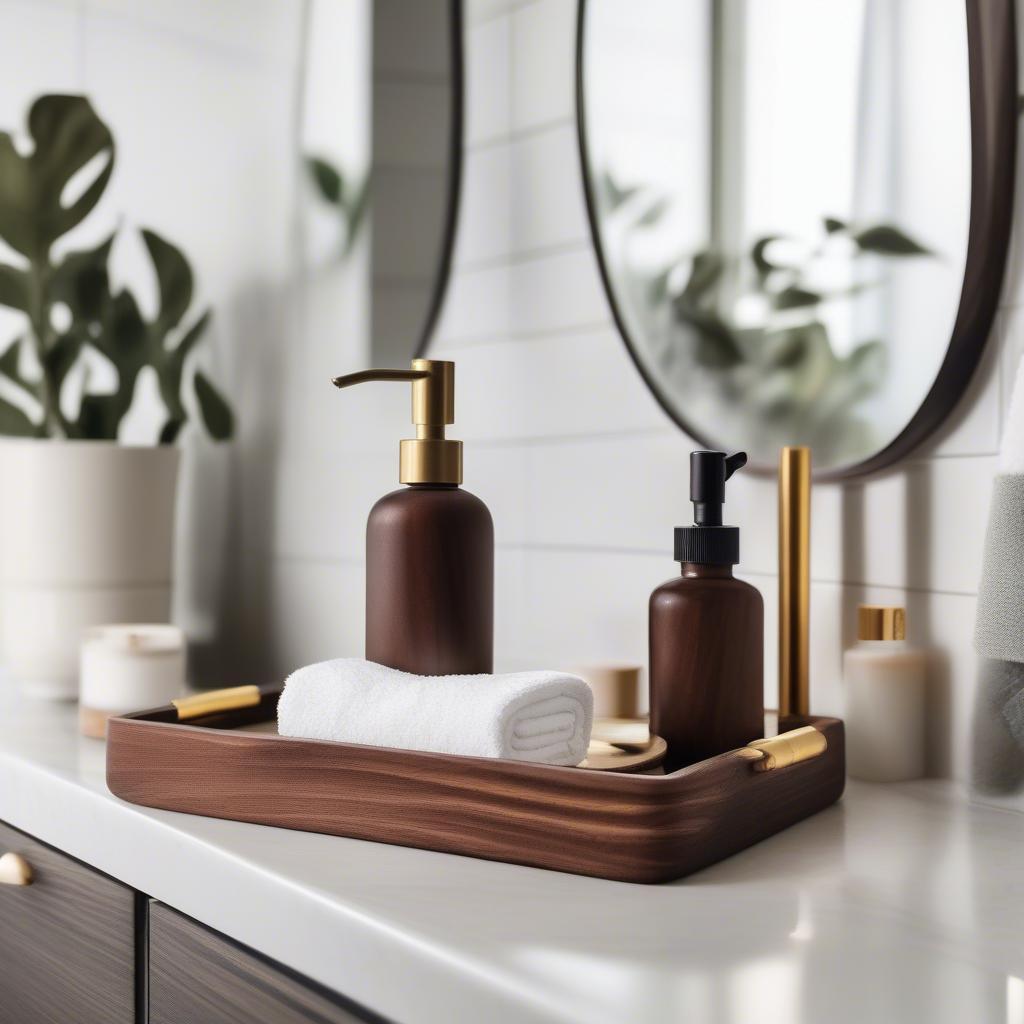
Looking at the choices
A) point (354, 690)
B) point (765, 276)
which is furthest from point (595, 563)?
point (354, 690)

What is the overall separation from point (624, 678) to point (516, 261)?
0.42 m

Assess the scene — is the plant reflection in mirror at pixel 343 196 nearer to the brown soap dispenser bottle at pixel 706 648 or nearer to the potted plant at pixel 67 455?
the potted plant at pixel 67 455

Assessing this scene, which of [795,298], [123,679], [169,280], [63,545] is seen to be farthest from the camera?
[169,280]

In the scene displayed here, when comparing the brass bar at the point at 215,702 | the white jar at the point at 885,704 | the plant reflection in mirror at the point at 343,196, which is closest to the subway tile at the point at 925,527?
the white jar at the point at 885,704

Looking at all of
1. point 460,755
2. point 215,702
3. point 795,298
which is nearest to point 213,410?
point 215,702

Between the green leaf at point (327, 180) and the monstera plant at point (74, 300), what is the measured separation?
18 cm

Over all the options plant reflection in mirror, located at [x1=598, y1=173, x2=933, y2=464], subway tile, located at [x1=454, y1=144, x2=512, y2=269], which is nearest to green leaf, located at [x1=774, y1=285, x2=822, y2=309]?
plant reflection in mirror, located at [x1=598, y1=173, x2=933, y2=464]

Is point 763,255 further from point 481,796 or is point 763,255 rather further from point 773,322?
point 481,796

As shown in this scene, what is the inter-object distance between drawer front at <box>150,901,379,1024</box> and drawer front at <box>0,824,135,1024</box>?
1.3 inches

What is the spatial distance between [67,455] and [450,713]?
0.71m

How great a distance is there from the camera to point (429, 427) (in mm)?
729

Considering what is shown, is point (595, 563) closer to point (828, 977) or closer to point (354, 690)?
point (354, 690)

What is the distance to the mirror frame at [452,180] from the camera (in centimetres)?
112

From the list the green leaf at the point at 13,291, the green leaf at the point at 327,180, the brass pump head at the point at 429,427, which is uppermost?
the green leaf at the point at 327,180
